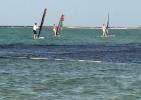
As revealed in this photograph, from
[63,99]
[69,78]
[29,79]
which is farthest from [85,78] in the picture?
[63,99]

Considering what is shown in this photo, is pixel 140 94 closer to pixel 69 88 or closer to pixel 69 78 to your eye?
pixel 69 88

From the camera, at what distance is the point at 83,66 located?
1059 inches

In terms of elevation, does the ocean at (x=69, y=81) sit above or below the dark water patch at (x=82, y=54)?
above

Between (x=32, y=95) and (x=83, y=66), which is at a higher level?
(x=32, y=95)

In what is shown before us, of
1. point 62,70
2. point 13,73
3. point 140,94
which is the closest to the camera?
point 140,94

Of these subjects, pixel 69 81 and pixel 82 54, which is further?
pixel 82 54

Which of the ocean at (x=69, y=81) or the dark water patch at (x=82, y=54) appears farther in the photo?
the dark water patch at (x=82, y=54)

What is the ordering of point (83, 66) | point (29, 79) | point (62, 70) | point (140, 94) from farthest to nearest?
1. point (83, 66)
2. point (62, 70)
3. point (29, 79)
4. point (140, 94)

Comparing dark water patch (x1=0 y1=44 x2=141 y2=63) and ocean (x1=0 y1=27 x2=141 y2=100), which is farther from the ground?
ocean (x1=0 y1=27 x2=141 y2=100)

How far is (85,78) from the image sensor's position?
69.7 ft

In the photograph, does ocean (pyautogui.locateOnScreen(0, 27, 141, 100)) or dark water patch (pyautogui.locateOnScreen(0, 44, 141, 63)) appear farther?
dark water patch (pyautogui.locateOnScreen(0, 44, 141, 63))

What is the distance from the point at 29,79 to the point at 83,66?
6519 mm

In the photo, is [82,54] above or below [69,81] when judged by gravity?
below

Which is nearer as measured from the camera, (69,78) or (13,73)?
(69,78)
